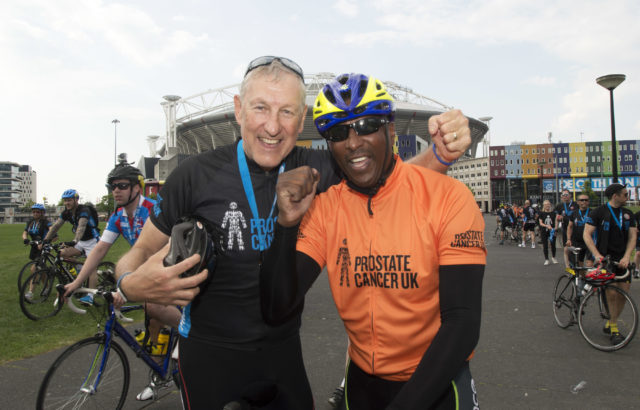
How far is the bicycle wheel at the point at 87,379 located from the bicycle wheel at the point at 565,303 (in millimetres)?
6714

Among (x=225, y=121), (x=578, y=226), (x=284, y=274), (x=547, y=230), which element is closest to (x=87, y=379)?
(x=284, y=274)

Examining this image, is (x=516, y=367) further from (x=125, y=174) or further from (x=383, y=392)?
(x=125, y=174)

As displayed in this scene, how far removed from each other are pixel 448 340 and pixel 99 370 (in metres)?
3.65

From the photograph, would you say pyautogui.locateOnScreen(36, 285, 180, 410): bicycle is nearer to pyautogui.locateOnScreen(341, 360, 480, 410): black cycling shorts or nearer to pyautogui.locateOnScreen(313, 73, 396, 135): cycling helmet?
pyautogui.locateOnScreen(341, 360, 480, 410): black cycling shorts

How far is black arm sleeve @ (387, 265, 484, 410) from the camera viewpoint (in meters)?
1.54

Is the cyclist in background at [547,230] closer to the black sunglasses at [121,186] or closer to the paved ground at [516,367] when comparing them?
the paved ground at [516,367]

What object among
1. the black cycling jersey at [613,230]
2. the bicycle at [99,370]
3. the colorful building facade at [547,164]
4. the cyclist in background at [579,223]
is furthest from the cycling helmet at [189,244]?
the colorful building facade at [547,164]

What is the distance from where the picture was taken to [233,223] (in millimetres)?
2189

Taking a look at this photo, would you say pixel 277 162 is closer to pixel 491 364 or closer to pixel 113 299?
pixel 113 299

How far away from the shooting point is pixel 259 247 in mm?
2168

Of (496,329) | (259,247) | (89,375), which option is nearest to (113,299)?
(89,375)

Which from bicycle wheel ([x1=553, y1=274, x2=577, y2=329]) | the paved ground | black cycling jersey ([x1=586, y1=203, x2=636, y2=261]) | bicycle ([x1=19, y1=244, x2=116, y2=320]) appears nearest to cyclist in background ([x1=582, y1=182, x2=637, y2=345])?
black cycling jersey ([x1=586, y1=203, x2=636, y2=261])

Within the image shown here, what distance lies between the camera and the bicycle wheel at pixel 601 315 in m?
6.36

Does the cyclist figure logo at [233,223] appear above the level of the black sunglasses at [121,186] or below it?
below
